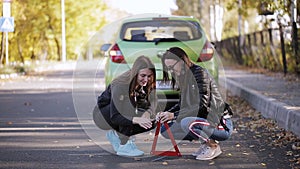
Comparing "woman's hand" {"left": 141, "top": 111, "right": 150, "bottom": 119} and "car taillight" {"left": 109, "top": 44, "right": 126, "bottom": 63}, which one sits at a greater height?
"car taillight" {"left": 109, "top": 44, "right": 126, "bottom": 63}

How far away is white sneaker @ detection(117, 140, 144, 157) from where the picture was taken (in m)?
7.22

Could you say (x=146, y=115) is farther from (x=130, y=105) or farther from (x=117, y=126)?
(x=117, y=126)

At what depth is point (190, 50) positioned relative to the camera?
10.9 m

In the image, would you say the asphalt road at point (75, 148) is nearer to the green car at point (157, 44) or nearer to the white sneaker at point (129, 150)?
the white sneaker at point (129, 150)

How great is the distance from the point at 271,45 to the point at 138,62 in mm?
14989

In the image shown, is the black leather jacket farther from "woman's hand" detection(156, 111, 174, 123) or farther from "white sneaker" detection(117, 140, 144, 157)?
"white sneaker" detection(117, 140, 144, 157)

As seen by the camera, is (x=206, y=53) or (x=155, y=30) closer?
(x=206, y=53)

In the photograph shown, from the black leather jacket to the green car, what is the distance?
10.1ft

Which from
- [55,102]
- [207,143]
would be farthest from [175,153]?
[55,102]

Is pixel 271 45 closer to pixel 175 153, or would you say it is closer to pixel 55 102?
pixel 55 102

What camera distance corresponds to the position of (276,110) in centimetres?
988

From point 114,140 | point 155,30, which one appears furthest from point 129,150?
point 155,30

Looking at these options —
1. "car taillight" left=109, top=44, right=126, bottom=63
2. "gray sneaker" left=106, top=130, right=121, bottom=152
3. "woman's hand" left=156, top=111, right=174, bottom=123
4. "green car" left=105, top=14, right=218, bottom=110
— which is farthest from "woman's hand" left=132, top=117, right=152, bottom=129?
"car taillight" left=109, top=44, right=126, bottom=63

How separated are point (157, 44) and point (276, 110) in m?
2.26
